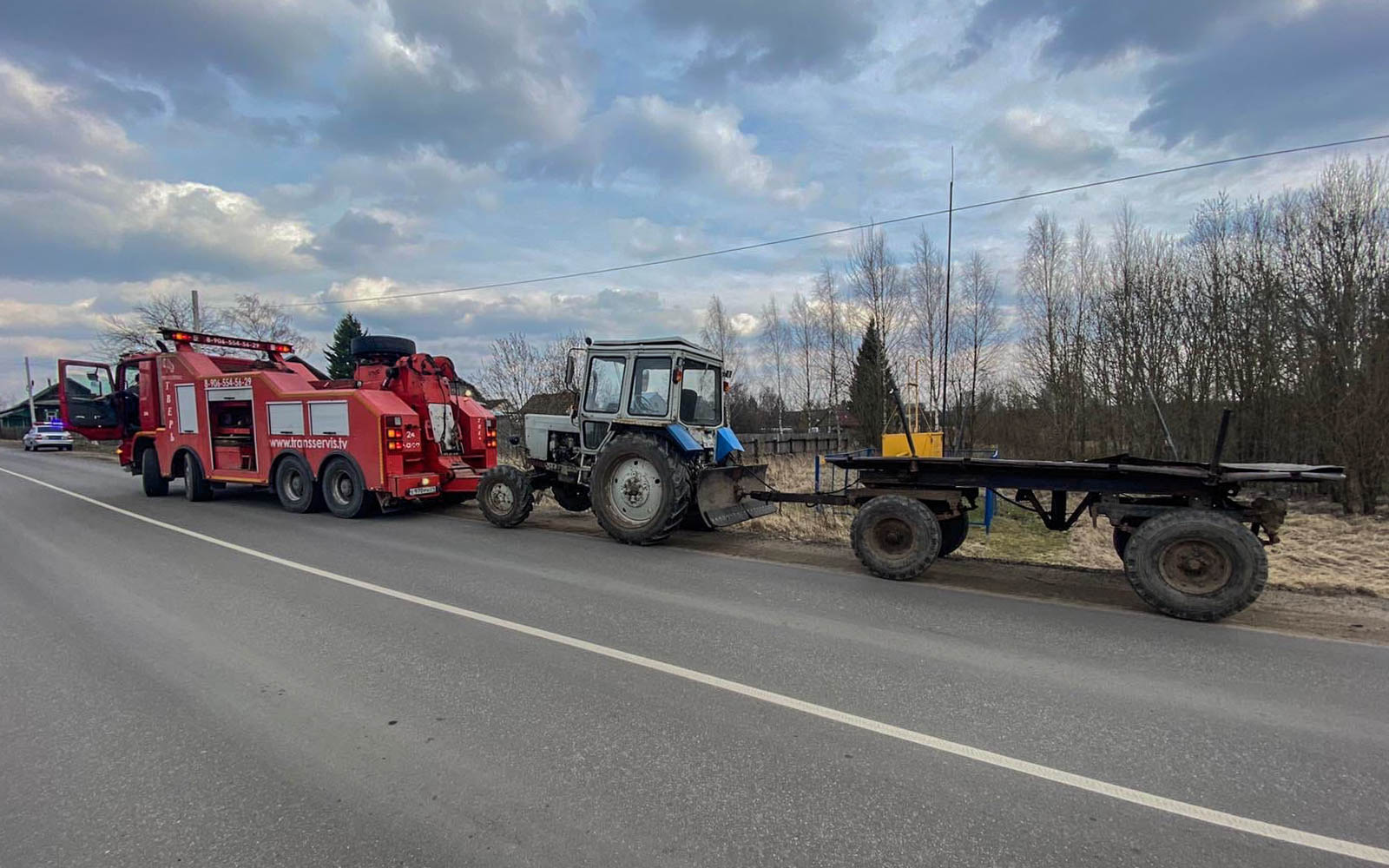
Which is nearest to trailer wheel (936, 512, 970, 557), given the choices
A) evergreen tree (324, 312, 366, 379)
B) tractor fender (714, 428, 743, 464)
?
tractor fender (714, 428, 743, 464)

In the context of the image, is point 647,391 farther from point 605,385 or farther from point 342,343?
point 342,343

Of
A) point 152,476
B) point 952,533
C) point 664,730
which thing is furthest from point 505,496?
point 152,476

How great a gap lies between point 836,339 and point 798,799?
103ft

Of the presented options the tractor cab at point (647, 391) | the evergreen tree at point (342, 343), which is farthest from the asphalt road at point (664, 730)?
the evergreen tree at point (342, 343)

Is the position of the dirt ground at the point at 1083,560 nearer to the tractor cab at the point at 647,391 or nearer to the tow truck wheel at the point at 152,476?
the tractor cab at the point at 647,391

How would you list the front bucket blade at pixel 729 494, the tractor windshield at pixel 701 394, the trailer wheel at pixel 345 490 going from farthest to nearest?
the trailer wheel at pixel 345 490 < the tractor windshield at pixel 701 394 < the front bucket blade at pixel 729 494

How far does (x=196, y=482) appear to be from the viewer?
12484 mm

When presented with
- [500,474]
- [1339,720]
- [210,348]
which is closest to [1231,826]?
[1339,720]

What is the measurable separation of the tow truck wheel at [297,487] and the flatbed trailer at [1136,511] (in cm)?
868

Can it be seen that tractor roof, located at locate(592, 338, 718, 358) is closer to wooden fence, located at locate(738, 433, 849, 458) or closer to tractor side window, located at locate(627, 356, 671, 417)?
tractor side window, located at locate(627, 356, 671, 417)

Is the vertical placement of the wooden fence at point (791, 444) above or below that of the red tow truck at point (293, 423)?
below

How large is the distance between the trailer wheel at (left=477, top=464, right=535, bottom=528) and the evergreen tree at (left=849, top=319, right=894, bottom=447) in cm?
2056

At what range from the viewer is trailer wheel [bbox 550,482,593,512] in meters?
10.1

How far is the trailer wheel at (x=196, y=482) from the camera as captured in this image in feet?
40.8
